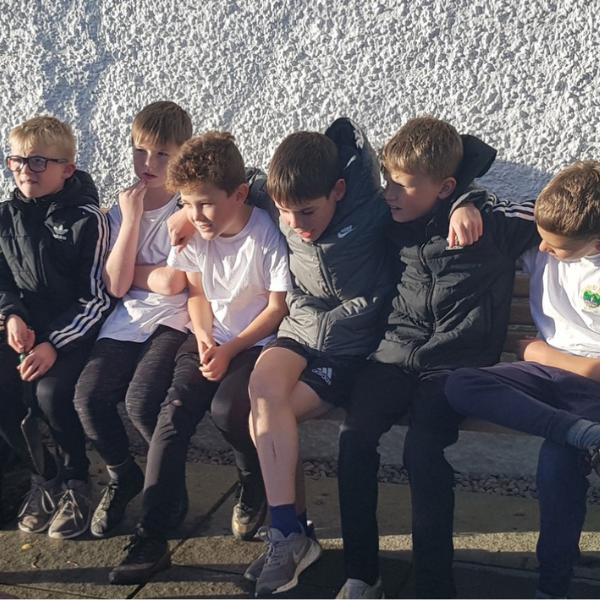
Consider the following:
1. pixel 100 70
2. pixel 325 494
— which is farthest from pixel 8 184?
pixel 325 494

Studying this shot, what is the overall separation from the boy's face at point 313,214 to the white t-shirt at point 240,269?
0.18 m

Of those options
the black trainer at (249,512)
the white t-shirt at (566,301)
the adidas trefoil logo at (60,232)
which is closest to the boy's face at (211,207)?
the adidas trefoil logo at (60,232)

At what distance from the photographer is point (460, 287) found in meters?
2.92

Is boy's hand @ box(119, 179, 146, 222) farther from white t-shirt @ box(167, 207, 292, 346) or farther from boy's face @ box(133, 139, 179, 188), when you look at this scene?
white t-shirt @ box(167, 207, 292, 346)

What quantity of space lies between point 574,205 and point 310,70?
1.49 metres

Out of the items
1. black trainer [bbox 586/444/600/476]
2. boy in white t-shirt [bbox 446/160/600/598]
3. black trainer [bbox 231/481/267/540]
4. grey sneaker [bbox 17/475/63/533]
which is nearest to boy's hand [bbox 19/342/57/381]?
grey sneaker [bbox 17/475/63/533]

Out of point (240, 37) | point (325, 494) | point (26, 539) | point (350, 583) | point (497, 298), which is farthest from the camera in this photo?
point (240, 37)

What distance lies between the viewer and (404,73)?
3.68 meters

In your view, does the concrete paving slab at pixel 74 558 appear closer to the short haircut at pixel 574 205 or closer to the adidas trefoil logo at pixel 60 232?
the adidas trefoil logo at pixel 60 232

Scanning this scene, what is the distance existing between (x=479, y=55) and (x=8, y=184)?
226 centimetres

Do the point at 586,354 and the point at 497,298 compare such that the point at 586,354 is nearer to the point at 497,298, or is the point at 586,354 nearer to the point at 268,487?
the point at 497,298

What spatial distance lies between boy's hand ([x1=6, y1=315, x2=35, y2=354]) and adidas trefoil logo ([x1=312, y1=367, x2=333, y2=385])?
3.51 feet

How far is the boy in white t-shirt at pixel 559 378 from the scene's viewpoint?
2.51 m

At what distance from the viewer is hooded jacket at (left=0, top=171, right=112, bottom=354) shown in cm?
339
